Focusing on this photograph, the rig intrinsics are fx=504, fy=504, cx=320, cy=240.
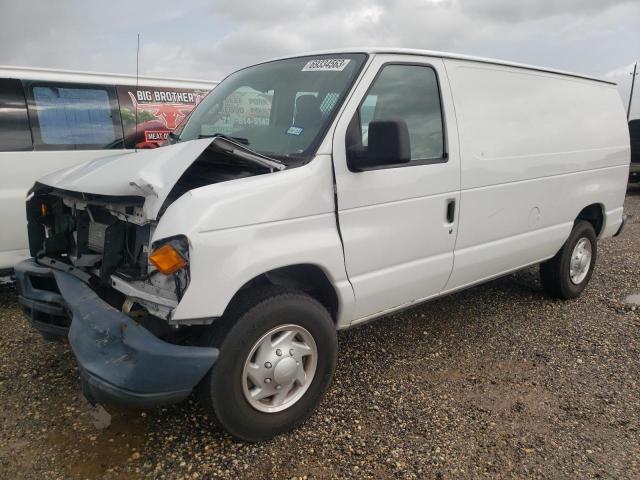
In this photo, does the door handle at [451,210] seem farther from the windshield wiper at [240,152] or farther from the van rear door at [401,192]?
the windshield wiper at [240,152]

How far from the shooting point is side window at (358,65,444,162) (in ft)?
10.1

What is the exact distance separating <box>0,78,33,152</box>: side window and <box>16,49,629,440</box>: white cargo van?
6.01 ft

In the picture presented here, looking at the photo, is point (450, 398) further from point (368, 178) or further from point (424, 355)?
point (368, 178)

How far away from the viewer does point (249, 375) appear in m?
2.60

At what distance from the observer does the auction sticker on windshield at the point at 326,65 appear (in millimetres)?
3045

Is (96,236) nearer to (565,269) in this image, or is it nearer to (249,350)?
(249,350)

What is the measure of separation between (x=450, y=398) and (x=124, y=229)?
87.7 inches

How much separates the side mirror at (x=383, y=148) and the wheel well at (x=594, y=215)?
2909 millimetres

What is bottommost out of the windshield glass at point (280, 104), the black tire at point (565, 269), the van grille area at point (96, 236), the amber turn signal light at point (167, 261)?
the black tire at point (565, 269)

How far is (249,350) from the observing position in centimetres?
251

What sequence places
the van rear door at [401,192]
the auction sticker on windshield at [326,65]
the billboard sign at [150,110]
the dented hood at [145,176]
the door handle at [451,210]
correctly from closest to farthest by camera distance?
the dented hood at [145,176], the van rear door at [401,192], the auction sticker on windshield at [326,65], the door handle at [451,210], the billboard sign at [150,110]

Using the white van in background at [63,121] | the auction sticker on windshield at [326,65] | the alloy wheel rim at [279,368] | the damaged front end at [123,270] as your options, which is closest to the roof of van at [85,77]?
the white van in background at [63,121]

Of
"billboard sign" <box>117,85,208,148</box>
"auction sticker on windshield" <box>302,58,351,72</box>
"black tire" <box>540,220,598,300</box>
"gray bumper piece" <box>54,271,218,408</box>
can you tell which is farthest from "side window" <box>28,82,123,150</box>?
"black tire" <box>540,220,598,300</box>

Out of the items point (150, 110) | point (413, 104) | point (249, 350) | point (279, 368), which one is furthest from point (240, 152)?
point (150, 110)
